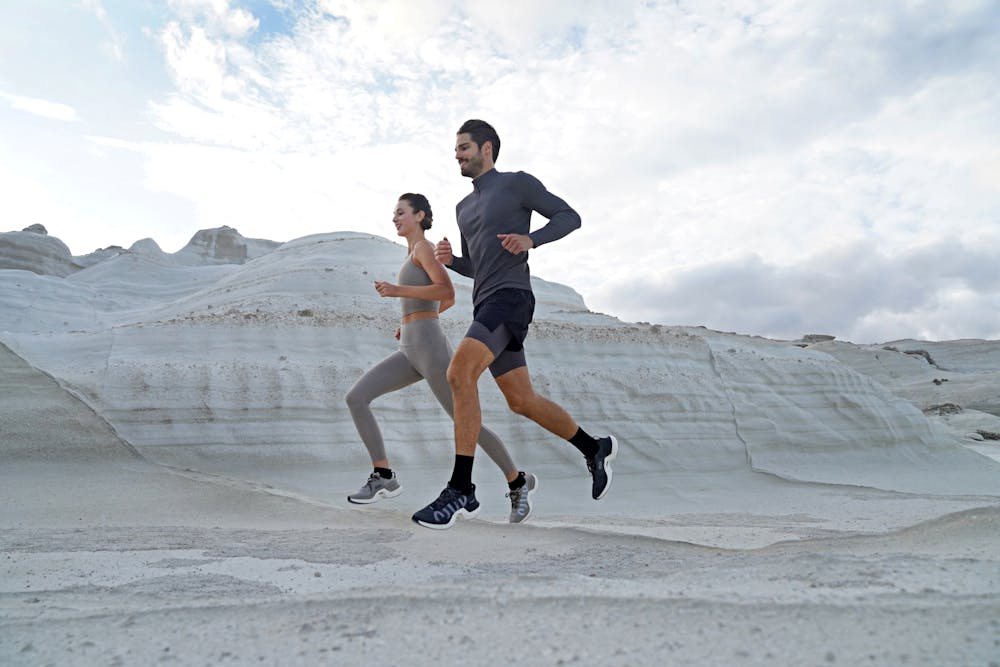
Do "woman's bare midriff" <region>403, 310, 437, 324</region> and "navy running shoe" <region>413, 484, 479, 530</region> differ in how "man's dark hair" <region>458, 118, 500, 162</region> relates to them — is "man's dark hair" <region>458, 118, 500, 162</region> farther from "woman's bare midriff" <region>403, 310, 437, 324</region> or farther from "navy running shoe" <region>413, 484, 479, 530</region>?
"navy running shoe" <region>413, 484, 479, 530</region>

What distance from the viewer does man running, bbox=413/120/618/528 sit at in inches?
143

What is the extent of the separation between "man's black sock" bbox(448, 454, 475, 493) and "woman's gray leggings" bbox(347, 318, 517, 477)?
56 centimetres

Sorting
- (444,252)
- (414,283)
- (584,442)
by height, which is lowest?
(584,442)

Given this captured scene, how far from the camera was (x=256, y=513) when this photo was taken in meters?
4.66

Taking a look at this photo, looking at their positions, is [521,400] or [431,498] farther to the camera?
[431,498]

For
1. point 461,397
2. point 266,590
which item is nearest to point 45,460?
point 461,397

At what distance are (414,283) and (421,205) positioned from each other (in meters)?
0.52

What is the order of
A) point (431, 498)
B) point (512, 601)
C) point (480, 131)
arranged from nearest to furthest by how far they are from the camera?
point (512, 601)
point (480, 131)
point (431, 498)

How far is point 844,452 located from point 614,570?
22.7 feet

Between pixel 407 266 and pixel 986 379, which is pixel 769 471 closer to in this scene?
pixel 407 266

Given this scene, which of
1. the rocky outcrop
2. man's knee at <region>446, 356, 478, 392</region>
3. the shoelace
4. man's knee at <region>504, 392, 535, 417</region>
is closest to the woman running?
man's knee at <region>504, 392, 535, 417</region>

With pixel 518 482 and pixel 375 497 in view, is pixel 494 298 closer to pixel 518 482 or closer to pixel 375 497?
pixel 518 482

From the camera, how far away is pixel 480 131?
4133 millimetres

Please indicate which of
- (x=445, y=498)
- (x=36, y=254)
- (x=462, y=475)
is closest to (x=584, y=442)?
(x=462, y=475)
